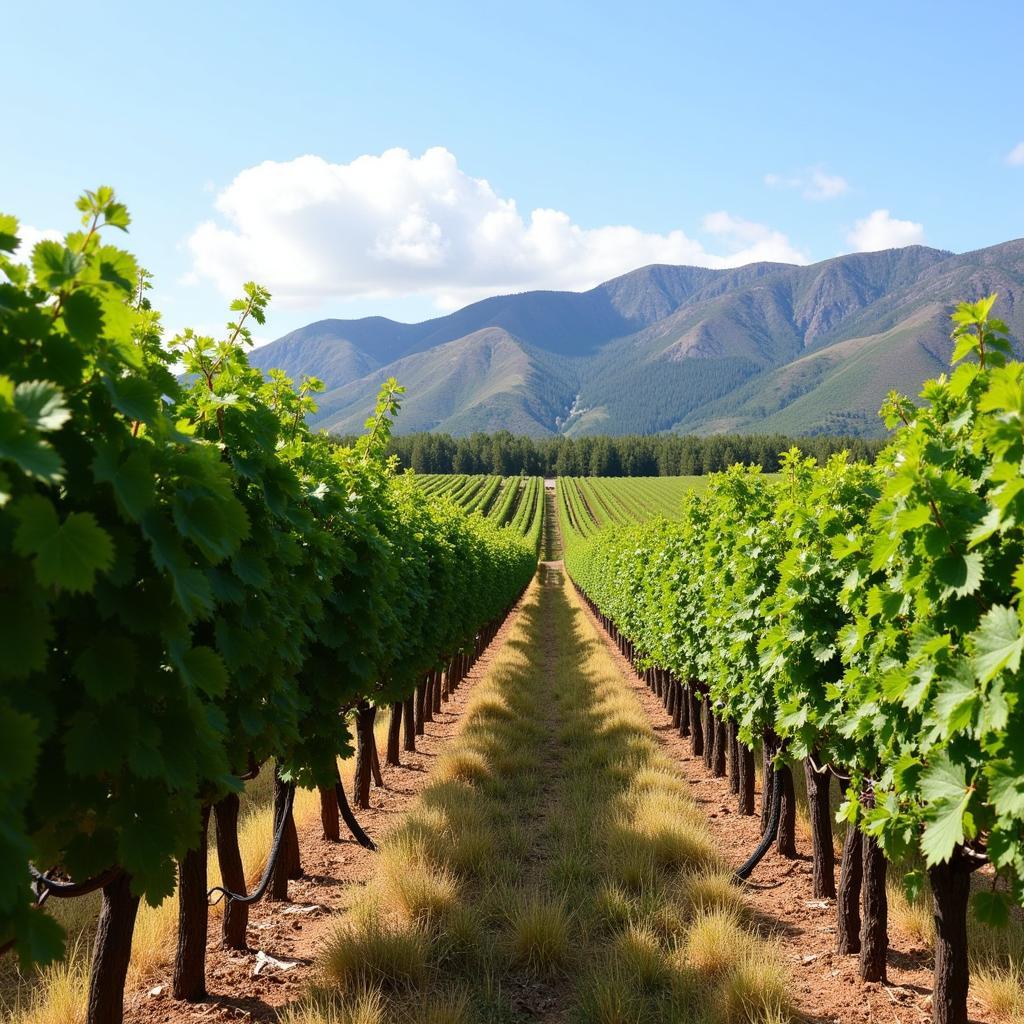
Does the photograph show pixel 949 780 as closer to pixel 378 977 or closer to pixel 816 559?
pixel 816 559

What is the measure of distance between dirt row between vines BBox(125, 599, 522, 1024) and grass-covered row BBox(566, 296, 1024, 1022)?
4054 millimetres

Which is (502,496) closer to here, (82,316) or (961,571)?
(961,571)

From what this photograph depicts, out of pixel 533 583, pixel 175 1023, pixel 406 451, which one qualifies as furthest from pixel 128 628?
pixel 406 451

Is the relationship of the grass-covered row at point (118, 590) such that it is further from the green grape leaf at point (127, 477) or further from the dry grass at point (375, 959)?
the dry grass at point (375, 959)

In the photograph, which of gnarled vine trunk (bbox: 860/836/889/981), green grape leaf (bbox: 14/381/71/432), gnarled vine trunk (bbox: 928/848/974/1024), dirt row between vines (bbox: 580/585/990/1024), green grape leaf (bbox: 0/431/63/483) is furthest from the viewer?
gnarled vine trunk (bbox: 860/836/889/981)

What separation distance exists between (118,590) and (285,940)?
4614mm

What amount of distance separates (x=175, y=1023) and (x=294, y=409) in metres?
4.51

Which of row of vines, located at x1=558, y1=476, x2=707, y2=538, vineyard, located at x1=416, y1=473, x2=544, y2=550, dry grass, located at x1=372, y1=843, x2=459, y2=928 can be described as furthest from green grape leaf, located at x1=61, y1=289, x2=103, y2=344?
vineyard, located at x1=416, y1=473, x2=544, y2=550

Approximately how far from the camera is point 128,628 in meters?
2.78

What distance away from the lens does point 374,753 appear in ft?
35.4

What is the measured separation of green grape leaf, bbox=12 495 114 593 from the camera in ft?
6.57

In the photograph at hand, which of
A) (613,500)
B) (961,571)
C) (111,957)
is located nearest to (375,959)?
(111,957)

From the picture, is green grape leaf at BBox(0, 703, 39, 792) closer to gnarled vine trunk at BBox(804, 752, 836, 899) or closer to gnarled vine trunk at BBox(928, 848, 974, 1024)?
gnarled vine trunk at BBox(928, 848, 974, 1024)

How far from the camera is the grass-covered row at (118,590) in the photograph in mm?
2100
